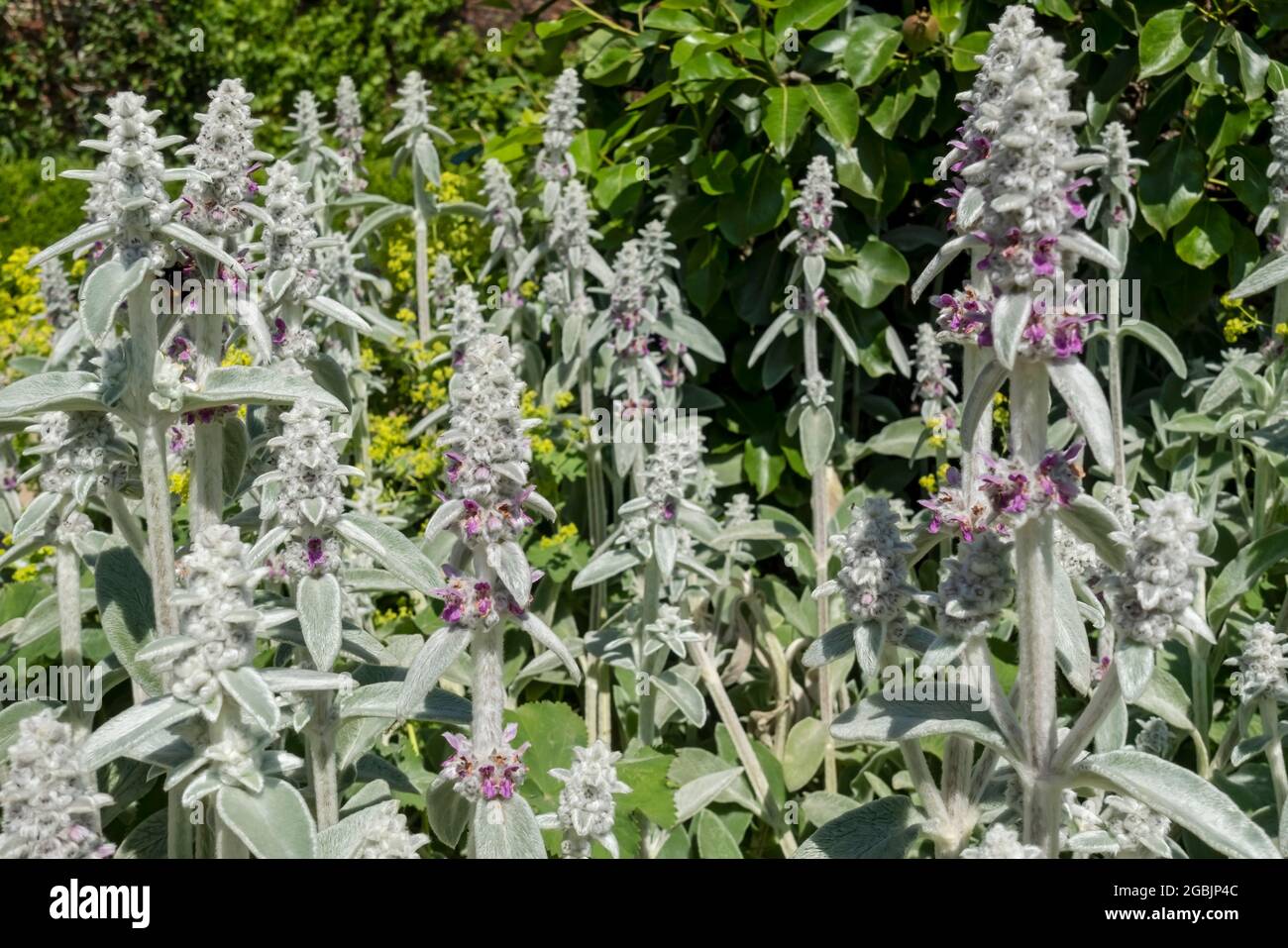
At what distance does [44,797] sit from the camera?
6.31ft

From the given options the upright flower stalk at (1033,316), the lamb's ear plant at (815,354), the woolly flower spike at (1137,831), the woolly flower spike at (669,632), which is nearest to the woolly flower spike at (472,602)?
the upright flower stalk at (1033,316)

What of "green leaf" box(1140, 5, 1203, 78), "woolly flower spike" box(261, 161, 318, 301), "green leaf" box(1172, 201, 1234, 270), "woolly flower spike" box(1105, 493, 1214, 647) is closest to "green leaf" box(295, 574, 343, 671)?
"woolly flower spike" box(261, 161, 318, 301)

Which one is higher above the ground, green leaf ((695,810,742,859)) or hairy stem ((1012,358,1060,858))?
hairy stem ((1012,358,1060,858))

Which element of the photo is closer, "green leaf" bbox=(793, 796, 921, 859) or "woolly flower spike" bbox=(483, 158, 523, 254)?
"green leaf" bbox=(793, 796, 921, 859)

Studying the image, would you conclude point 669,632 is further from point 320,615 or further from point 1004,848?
point 1004,848

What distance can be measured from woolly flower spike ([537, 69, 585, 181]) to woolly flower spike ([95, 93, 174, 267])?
2453 mm

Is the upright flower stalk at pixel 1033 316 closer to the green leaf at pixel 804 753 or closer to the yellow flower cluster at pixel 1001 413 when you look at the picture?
the green leaf at pixel 804 753

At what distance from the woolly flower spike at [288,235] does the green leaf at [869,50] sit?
2270mm

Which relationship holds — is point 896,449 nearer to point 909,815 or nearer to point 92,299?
point 909,815

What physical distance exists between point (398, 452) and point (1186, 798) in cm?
318

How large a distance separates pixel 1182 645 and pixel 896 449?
3.90ft

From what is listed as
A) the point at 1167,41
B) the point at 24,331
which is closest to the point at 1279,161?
the point at 1167,41

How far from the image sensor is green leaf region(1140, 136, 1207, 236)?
446cm

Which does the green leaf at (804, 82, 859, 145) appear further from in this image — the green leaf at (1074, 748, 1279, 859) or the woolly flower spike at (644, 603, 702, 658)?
the green leaf at (1074, 748, 1279, 859)
